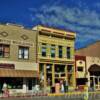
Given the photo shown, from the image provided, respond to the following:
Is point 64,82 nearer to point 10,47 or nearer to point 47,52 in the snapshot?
point 47,52

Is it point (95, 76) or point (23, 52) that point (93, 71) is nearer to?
point (95, 76)

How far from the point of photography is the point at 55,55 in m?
47.2

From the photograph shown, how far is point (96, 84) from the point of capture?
5356cm

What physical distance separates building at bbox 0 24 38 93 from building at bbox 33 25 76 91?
4.45ft

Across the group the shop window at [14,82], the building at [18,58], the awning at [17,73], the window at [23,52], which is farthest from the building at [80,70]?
the shop window at [14,82]

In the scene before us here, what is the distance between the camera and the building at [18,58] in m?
41.1

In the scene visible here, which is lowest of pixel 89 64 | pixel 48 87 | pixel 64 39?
pixel 48 87

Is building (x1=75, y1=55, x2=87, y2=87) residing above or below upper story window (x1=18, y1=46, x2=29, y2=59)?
below

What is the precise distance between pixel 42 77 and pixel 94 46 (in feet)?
75.1

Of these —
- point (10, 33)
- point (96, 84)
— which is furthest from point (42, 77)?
point (96, 84)

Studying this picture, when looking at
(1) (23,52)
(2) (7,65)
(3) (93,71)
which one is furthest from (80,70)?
(2) (7,65)

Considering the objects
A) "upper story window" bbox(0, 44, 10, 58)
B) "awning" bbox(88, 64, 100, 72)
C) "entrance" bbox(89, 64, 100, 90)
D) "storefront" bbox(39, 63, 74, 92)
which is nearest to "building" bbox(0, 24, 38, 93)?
"upper story window" bbox(0, 44, 10, 58)

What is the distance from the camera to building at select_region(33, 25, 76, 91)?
1788 inches

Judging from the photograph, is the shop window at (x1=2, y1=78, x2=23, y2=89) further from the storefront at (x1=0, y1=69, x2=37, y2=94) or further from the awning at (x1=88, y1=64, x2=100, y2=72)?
the awning at (x1=88, y1=64, x2=100, y2=72)
